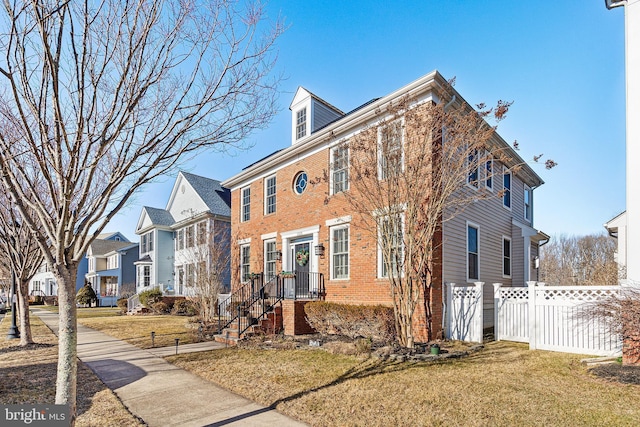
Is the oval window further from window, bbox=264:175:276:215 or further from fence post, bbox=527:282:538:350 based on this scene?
fence post, bbox=527:282:538:350

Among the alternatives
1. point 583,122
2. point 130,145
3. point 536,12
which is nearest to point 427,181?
point 536,12

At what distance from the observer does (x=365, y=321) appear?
10.0 m

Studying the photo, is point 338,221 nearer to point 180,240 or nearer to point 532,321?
point 532,321

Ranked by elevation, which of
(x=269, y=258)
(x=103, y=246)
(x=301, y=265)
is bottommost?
(x=301, y=265)

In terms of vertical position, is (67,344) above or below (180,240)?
below

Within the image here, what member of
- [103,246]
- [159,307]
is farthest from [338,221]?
[103,246]

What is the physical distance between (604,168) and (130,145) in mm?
17872

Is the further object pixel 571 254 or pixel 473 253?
pixel 571 254

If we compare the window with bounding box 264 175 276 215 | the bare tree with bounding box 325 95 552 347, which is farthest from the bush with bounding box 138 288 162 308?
the bare tree with bounding box 325 95 552 347

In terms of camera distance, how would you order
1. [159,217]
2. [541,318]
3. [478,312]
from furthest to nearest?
1. [159,217]
2. [478,312]
3. [541,318]

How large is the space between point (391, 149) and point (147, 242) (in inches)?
973

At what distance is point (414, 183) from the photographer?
8.75m

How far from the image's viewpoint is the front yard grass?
15.3 ft

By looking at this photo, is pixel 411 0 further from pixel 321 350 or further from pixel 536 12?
pixel 321 350
